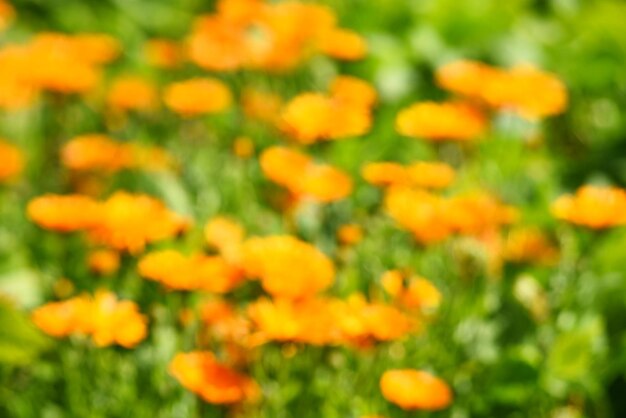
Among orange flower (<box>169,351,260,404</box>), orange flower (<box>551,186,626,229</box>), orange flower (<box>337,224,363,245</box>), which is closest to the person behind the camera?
orange flower (<box>169,351,260,404</box>)

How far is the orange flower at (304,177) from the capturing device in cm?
184

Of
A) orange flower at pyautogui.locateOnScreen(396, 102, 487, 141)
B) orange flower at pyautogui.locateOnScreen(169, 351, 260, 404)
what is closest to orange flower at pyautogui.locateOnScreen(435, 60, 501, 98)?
orange flower at pyautogui.locateOnScreen(396, 102, 487, 141)

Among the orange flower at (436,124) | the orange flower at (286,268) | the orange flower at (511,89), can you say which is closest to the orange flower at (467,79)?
the orange flower at (511,89)

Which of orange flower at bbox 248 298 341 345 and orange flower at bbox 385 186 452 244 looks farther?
orange flower at bbox 385 186 452 244

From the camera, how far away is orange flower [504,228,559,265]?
1.96 meters

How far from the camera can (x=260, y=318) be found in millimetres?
1492

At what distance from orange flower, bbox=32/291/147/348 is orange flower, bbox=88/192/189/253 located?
138 mm

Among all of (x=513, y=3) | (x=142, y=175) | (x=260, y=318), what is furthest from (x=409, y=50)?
(x=260, y=318)

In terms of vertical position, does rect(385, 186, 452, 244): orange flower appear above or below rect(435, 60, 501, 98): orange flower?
below

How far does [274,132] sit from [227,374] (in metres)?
0.99

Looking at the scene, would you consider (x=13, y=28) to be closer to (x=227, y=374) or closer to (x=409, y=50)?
(x=409, y=50)

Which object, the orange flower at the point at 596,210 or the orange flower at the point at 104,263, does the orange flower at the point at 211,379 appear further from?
the orange flower at the point at 596,210

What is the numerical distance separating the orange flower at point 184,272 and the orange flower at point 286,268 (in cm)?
4

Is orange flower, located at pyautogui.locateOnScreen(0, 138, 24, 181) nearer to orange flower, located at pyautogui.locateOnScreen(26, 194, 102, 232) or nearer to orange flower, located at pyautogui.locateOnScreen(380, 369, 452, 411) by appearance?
orange flower, located at pyautogui.locateOnScreen(26, 194, 102, 232)
